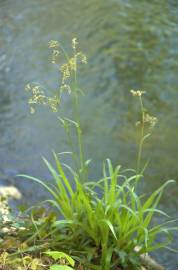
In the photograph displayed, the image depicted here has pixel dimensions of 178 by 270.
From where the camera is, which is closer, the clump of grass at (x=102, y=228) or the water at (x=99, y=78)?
the clump of grass at (x=102, y=228)

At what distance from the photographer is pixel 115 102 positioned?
17.6 ft

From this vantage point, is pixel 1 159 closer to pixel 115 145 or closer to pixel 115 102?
pixel 115 145

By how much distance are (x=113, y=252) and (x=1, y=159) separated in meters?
2.11

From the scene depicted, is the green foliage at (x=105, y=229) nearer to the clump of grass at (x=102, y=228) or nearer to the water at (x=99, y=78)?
the clump of grass at (x=102, y=228)

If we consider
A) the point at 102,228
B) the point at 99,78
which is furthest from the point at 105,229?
the point at 99,78

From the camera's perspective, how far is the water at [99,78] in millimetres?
4637

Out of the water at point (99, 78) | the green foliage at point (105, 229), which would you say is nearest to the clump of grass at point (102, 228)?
the green foliage at point (105, 229)

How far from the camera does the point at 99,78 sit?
573cm

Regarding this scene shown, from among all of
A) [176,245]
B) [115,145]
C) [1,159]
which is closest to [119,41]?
[115,145]

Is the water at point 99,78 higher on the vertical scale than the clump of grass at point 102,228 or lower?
lower

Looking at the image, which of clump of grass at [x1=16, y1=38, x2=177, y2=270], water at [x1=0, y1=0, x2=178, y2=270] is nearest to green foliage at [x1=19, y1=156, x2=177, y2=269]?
clump of grass at [x1=16, y1=38, x2=177, y2=270]

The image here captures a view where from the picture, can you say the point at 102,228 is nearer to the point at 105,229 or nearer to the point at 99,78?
the point at 105,229

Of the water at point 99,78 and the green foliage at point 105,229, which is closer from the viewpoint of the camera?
the green foliage at point 105,229

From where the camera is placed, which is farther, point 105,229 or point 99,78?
point 99,78
